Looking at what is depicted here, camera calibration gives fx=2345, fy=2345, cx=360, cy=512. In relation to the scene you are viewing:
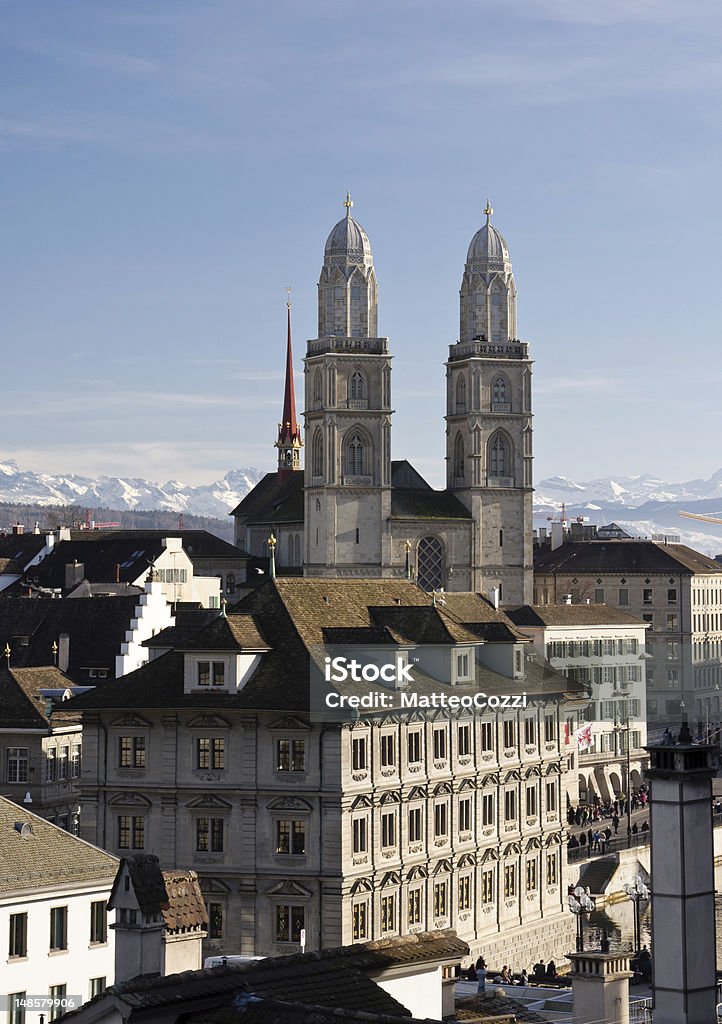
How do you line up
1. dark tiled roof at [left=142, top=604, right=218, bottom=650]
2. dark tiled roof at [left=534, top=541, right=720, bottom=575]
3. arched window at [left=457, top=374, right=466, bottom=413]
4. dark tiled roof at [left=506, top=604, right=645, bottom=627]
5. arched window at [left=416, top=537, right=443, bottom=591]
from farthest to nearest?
1. dark tiled roof at [left=534, top=541, right=720, bottom=575]
2. arched window at [left=457, top=374, right=466, bottom=413]
3. arched window at [left=416, top=537, right=443, bottom=591]
4. dark tiled roof at [left=506, top=604, right=645, bottom=627]
5. dark tiled roof at [left=142, top=604, right=218, bottom=650]

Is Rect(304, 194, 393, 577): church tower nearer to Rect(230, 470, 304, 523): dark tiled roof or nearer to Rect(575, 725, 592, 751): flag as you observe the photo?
Rect(230, 470, 304, 523): dark tiled roof

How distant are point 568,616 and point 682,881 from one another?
107 m

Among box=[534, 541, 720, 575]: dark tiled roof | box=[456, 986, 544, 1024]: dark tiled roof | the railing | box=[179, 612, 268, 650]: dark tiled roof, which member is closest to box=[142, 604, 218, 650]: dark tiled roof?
box=[179, 612, 268, 650]: dark tiled roof

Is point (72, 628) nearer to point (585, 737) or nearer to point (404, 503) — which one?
point (585, 737)

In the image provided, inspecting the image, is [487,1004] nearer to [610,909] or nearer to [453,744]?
[453,744]

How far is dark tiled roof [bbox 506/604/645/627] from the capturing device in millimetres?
135625

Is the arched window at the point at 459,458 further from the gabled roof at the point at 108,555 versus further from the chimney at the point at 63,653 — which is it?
the chimney at the point at 63,653

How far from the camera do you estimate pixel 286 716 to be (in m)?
67.2

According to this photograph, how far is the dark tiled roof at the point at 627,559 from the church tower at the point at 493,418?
1094cm

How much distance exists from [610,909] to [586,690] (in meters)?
13.6

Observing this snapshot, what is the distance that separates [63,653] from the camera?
9262cm

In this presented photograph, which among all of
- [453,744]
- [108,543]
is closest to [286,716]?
[453,744]

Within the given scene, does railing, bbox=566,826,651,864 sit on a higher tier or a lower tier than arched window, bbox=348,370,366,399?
lower

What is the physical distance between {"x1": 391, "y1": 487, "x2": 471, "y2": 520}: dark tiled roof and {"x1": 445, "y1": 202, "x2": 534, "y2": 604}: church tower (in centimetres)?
106
